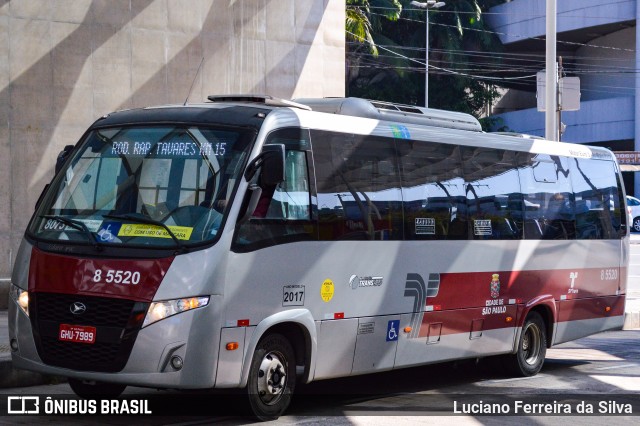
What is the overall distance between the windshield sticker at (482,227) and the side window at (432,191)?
214mm

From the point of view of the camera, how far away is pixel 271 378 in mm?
10047

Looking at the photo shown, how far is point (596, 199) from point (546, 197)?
1471mm

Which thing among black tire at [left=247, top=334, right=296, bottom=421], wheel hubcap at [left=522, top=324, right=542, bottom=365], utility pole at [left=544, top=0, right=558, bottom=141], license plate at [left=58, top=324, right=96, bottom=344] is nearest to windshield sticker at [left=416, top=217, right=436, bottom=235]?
black tire at [left=247, top=334, right=296, bottom=421]

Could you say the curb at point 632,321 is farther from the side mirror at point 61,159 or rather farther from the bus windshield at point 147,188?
the side mirror at point 61,159

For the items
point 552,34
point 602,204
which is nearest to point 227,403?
A: point 602,204

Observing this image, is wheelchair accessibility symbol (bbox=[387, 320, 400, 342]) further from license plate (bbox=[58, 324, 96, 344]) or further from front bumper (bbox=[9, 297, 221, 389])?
license plate (bbox=[58, 324, 96, 344])

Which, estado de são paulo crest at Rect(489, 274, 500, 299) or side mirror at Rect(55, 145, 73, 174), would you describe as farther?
estado de são paulo crest at Rect(489, 274, 500, 299)

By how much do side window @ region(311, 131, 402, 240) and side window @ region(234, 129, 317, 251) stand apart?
6.8 inches

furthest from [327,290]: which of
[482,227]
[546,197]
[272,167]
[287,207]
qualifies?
[546,197]

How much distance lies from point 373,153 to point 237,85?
1027cm

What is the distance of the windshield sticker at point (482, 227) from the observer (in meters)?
13.0

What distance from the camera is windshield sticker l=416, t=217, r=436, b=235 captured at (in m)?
12.0

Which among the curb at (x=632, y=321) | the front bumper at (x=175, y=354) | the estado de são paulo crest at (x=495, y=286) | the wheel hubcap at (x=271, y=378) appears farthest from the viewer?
the curb at (x=632, y=321)

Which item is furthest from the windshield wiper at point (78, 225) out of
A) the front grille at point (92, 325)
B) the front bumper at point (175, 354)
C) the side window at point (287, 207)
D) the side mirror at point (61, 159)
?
the side window at point (287, 207)
